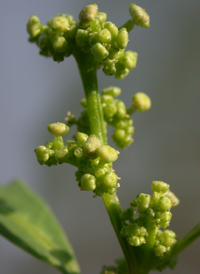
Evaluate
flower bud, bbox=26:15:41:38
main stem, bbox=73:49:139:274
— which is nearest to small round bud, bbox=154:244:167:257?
main stem, bbox=73:49:139:274

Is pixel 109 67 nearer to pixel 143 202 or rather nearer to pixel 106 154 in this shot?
pixel 106 154

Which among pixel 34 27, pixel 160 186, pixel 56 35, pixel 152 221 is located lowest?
pixel 152 221

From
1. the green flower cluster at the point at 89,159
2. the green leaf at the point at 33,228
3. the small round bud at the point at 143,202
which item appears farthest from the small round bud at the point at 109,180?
the green leaf at the point at 33,228

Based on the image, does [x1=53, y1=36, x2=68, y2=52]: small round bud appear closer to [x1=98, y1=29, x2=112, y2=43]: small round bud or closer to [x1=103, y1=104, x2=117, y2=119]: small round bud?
[x1=98, y1=29, x2=112, y2=43]: small round bud

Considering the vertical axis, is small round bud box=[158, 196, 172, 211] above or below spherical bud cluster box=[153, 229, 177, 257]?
above

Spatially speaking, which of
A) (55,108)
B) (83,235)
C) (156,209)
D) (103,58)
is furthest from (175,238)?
(55,108)

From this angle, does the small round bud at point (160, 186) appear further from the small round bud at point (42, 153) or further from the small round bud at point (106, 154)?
the small round bud at point (42, 153)

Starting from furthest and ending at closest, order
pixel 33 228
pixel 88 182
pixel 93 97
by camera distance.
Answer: pixel 33 228 < pixel 93 97 < pixel 88 182

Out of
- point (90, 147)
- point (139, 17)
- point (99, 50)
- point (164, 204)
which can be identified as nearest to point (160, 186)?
point (164, 204)
